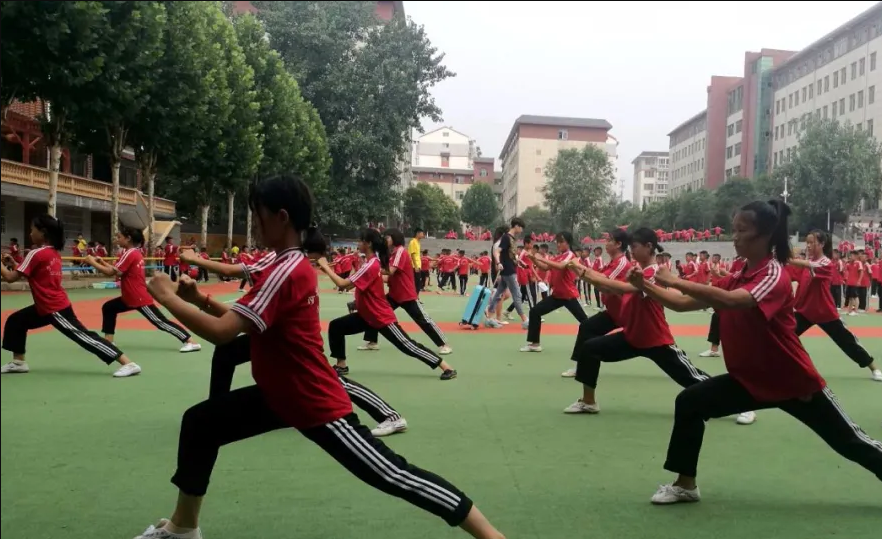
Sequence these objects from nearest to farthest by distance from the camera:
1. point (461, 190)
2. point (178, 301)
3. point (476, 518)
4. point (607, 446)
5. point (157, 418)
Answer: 1. point (178, 301)
2. point (476, 518)
3. point (607, 446)
4. point (157, 418)
5. point (461, 190)

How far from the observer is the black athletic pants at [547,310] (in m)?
9.21

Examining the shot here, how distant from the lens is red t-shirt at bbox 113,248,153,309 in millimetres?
8234

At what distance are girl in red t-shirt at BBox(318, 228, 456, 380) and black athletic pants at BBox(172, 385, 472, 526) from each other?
3.77m

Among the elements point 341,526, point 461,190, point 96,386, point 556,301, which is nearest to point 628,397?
point 556,301

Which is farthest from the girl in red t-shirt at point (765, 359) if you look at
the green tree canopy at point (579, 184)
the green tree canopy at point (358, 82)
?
the green tree canopy at point (579, 184)

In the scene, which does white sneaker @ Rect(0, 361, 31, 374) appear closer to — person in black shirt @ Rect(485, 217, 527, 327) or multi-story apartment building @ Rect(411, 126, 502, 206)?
person in black shirt @ Rect(485, 217, 527, 327)

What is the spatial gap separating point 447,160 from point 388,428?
111818mm

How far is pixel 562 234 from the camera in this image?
915cm

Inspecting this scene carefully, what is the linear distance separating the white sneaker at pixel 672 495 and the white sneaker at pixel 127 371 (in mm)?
5547

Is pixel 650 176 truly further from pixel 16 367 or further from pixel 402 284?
pixel 16 367

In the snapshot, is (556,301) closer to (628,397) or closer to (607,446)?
(628,397)

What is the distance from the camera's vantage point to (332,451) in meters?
2.95

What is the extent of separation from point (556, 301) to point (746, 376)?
5557mm

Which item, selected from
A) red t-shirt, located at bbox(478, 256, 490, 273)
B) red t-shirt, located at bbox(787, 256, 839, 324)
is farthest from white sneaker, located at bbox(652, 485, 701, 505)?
red t-shirt, located at bbox(478, 256, 490, 273)
